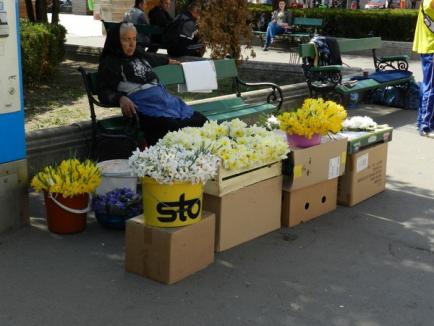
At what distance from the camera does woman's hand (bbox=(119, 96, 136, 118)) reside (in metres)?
5.66

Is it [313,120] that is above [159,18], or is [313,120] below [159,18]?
below

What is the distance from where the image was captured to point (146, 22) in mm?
12391

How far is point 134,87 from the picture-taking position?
231 inches

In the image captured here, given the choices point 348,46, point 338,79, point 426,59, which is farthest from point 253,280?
point 348,46

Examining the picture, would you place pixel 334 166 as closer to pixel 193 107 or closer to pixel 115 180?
pixel 115 180

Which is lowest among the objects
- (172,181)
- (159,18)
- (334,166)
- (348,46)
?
(334,166)

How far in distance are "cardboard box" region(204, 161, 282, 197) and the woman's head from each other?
193cm

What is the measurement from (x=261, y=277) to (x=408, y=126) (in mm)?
5385

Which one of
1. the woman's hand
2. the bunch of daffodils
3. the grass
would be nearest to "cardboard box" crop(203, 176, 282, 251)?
the bunch of daffodils

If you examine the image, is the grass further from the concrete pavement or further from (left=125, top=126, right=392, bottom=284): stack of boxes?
(left=125, top=126, right=392, bottom=284): stack of boxes

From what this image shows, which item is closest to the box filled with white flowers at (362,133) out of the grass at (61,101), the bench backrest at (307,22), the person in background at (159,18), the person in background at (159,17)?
the grass at (61,101)

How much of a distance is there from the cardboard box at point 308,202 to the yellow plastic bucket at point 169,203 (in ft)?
3.81

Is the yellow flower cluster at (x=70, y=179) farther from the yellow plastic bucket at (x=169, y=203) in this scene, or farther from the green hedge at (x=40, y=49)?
the green hedge at (x=40, y=49)

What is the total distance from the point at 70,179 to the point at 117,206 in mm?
406
